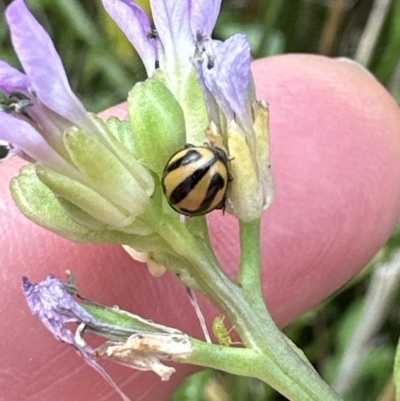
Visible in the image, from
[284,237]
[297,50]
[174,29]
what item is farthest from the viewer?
[297,50]

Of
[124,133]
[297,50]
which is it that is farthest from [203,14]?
[297,50]

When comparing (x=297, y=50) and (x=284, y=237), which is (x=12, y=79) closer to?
(x=284, y=237)

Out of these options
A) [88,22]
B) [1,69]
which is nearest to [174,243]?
[1,69]

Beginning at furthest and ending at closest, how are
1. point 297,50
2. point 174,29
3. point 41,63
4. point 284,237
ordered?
point 297,50 < point 284,237 < point 174,29 < point 41,63

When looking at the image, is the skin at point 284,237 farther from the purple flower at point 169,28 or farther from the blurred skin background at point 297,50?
the purple flower at point 169,28

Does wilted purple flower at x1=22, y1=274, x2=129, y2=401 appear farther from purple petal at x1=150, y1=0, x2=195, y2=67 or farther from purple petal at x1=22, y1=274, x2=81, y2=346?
purple petal at x1=150, y1=0, x2=195, y2=67

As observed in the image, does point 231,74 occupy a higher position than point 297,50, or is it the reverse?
point 231,74

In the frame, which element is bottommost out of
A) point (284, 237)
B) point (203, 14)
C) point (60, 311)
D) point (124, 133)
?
point (284, 237)
